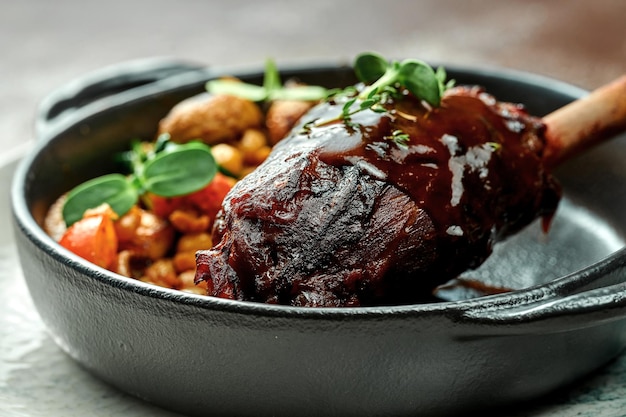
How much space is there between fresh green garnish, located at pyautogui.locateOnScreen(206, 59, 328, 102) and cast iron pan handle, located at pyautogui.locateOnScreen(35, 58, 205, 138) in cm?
45

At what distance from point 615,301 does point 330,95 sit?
2.76ft

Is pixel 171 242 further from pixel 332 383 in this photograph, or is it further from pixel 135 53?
pixel 135 53

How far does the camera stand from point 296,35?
205 inches

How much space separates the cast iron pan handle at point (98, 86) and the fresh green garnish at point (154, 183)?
1.68 feet

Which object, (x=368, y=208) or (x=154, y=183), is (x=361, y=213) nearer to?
(x=368, y=208)

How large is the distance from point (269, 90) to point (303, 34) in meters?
2.47

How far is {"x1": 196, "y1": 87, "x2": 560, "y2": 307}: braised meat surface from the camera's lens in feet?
5.76

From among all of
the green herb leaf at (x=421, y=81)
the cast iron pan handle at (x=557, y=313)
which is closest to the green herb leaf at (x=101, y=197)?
the green herb leaf at (x=421, y=81)

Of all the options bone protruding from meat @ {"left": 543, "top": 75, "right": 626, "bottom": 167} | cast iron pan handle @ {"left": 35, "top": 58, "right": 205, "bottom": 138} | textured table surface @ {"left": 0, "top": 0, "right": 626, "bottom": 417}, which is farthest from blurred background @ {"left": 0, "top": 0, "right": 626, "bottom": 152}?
bone protruding from meat @ {"left": 543, "top": 75, "right": 626, "bottom": 167}

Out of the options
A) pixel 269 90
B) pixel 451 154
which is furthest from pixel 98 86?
pixel 451 154

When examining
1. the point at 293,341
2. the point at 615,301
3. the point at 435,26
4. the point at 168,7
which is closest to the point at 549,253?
the point at 615,301

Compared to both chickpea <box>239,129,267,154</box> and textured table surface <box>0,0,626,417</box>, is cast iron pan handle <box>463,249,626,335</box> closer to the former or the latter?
chickpea <box>239,129,267,154</box>

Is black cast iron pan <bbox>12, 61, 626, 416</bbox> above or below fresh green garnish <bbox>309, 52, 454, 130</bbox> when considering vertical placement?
below

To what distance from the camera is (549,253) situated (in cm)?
252
